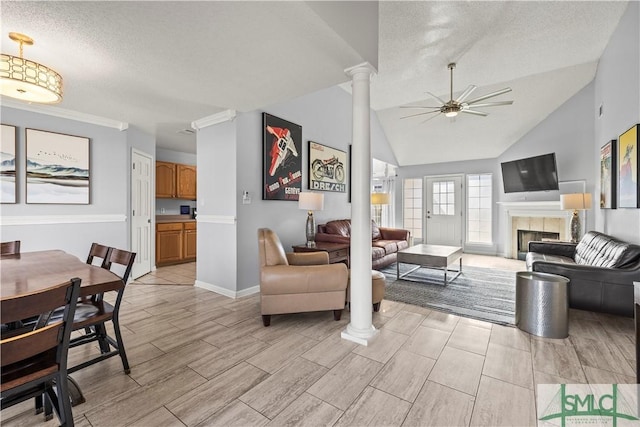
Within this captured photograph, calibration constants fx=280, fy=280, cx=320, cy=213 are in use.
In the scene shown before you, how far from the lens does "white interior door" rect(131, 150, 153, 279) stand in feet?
14.3

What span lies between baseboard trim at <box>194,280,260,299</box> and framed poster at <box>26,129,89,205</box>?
1.82 meters

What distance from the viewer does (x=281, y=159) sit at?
4.13 metres

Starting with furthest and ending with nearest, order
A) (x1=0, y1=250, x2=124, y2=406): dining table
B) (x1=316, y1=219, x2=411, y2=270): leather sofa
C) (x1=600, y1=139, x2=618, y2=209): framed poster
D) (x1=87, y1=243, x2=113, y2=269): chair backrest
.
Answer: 1. (x1=316, y1=219, x2=411, y2=270): leather sofa
2. (x1=600, y1=139, x2=618, y2=209): framed poster
3. (x1=87, y1=243, x2=113, y2=269): chair backrest
4. (x1=0, y1=250, x2=124, y2=406): dining table

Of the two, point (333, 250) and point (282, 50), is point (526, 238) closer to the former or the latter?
Answer: point (333, 250)

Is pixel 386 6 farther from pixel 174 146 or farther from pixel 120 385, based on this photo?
pixel 174 146

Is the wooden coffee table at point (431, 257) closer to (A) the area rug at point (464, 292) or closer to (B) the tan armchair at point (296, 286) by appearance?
(A) the area rug at point (464, 292)

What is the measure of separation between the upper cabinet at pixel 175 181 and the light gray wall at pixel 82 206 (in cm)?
161

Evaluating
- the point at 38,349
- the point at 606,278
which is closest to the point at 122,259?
the point at 38,349

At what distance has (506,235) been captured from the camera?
20.7 ft

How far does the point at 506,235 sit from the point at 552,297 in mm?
4464

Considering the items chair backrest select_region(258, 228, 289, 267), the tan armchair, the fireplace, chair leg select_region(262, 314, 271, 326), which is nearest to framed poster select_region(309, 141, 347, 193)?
chair backrest select_region(258, 228, 289, 267)

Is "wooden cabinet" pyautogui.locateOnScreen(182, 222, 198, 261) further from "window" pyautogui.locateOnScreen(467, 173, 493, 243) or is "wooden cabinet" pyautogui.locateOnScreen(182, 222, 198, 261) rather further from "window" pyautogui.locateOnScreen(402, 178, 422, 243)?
"window" pyautogui.locateOnScreen(467, 173, 493, 243)

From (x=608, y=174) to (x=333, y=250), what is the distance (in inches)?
149

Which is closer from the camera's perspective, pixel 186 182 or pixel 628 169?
pixel 628 169
